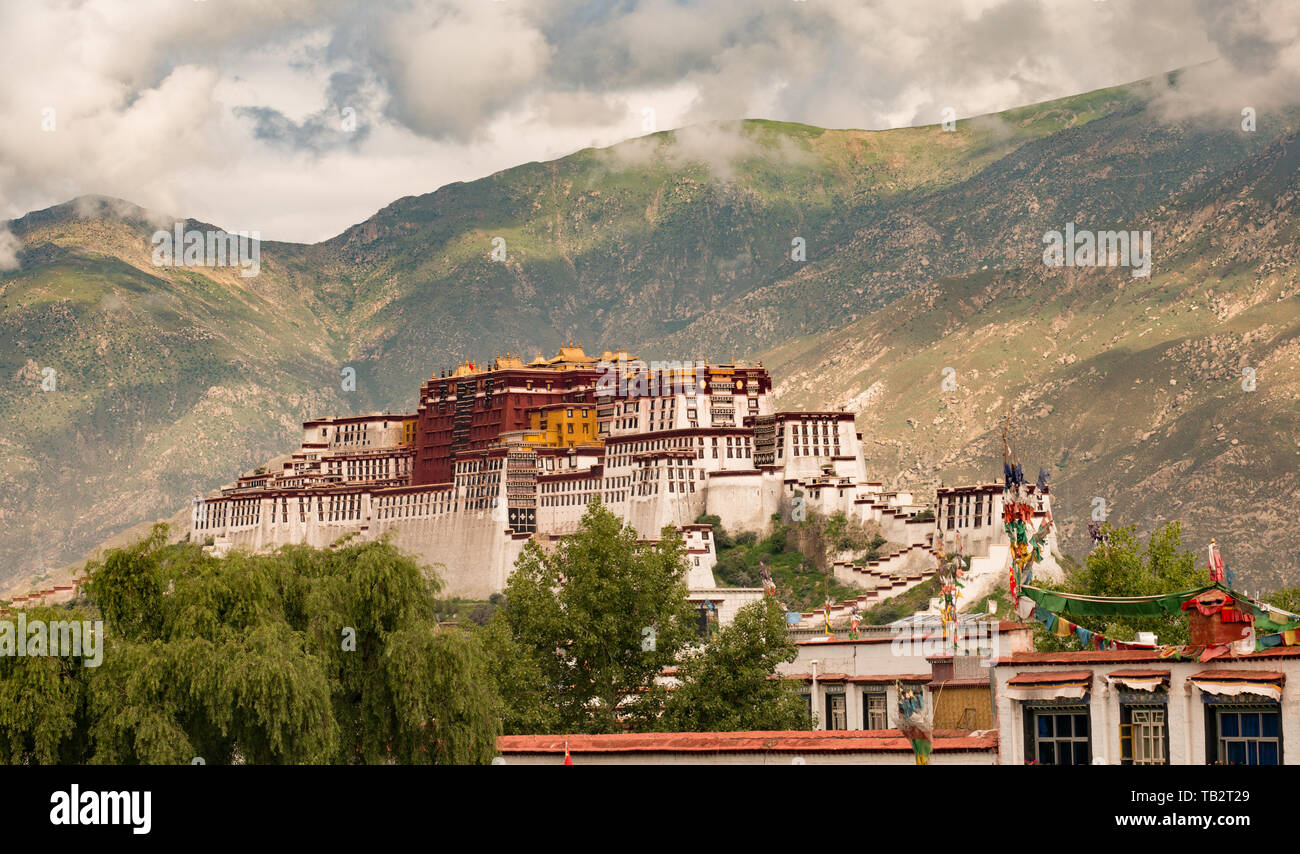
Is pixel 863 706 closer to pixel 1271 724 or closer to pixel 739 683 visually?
pixel 739 683

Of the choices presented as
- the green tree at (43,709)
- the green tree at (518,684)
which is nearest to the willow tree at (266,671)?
the green tree at (43,709)

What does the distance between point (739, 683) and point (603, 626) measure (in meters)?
10.6

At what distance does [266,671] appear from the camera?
3419 cm

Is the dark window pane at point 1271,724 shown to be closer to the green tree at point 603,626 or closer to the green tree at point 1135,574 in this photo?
the green tree at point 603,626

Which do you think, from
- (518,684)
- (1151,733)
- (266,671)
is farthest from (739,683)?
(1151,733)

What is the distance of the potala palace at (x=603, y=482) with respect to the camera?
15462 centimetres

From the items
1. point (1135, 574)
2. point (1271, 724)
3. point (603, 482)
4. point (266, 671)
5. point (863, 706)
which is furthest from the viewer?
point (603, 482)

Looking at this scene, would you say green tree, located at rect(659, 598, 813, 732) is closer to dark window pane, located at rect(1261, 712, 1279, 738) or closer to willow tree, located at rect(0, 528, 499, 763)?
willow tree, located at rect(0, 528, 499, 763)

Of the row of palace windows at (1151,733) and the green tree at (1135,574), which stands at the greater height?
the green tree at (1135,574)

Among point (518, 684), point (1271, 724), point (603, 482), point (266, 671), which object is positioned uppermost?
point (603, 482)

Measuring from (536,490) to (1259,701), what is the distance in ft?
471

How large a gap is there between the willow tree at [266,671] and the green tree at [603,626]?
17.3 meters

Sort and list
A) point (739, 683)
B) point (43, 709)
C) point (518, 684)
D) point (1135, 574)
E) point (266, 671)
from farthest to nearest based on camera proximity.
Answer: point (1135, 574) < point (518, 684) < point (739, 683) < point (266, 671) < point (43, 709)
